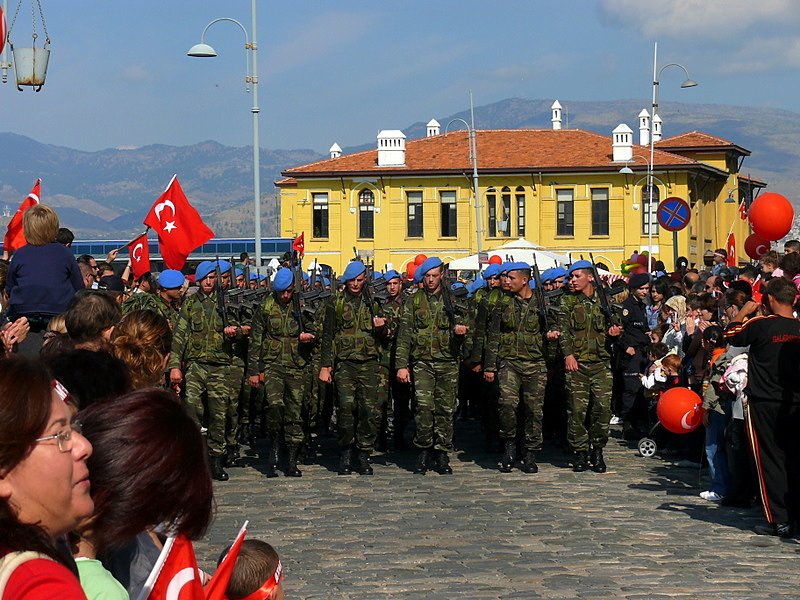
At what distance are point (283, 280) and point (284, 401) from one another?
1.28m

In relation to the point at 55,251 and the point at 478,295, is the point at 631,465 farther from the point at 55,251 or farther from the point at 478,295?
the point at 55,251

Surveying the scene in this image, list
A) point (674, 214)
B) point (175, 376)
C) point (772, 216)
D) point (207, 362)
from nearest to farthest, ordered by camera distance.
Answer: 1. point (175, 376)
2. point (207, 362)
3. point (772, 216)
4. point (674, 214)

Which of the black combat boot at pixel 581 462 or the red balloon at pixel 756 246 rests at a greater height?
the red balloon at pixel 756 246

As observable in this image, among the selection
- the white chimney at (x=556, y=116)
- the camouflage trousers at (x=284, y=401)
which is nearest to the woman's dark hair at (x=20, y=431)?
the camouflage trousers at (x=284, y=401)

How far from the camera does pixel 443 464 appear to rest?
13.5 meters

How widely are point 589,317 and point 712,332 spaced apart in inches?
64.4

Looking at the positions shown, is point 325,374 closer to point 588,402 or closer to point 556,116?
point 588,402

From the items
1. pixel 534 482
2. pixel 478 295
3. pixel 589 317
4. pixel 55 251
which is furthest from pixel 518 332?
pixel 55 251

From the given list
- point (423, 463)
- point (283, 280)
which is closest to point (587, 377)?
point (423, 463)

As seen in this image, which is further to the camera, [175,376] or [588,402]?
[588,402]

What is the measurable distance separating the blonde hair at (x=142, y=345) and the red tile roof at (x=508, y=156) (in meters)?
59.0

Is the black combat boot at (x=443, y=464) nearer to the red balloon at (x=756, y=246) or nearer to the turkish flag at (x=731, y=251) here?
the red balloon at (x=756, y=246)

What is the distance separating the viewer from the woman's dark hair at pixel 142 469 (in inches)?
126

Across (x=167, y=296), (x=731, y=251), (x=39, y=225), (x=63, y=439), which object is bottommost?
(x=63, y=439)
